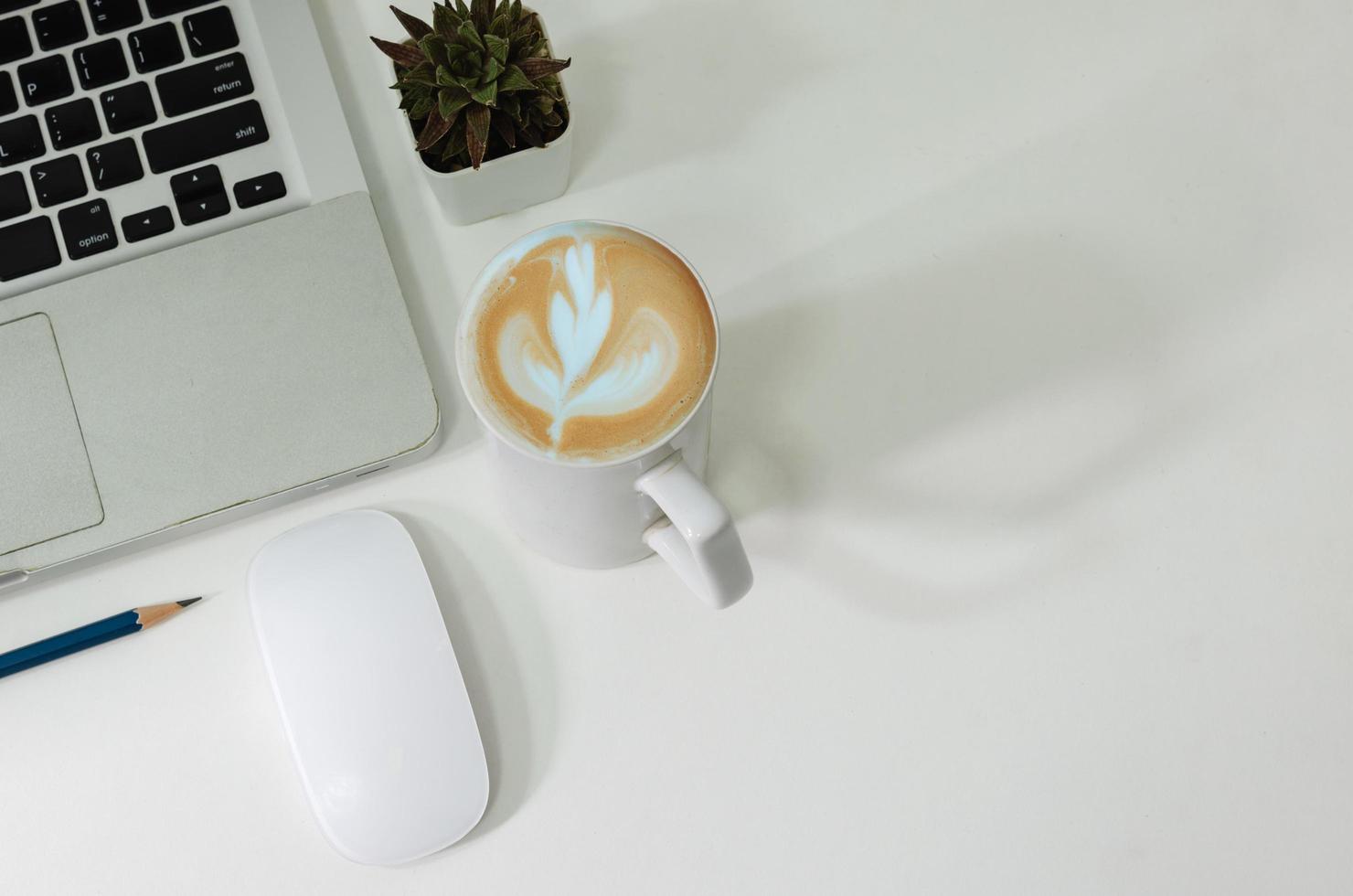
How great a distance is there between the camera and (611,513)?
1.49 ft

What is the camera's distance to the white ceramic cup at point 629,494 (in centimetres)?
40

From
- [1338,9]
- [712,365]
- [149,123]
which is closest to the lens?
[712,365]

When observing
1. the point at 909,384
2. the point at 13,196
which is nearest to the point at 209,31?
the point at 13,196

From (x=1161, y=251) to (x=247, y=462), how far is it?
0.50 m

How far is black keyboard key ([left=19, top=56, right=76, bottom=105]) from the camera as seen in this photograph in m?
0.53

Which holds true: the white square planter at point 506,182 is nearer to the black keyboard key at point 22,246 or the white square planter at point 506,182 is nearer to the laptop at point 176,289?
the laptop at point 176,289

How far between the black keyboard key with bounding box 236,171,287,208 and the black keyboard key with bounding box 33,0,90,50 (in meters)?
0.11

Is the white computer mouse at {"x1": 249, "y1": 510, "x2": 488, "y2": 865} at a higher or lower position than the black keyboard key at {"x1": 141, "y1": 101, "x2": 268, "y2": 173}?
lower

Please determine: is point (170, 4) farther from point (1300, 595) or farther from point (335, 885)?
point (1300, 595)

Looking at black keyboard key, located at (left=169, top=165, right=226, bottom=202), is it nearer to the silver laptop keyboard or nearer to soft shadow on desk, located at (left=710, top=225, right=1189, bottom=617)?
the silver laptop keyboard

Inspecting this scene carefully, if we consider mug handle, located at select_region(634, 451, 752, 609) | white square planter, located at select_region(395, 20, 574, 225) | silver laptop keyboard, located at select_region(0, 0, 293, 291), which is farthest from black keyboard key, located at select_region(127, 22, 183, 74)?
mug handle, located at select_region(634, 451, 752, 609)

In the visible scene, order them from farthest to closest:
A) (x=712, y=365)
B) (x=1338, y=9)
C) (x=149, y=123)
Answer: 1. (x=1338, y=9)
2. (x=149, y=123)
3. (x=712, y=365)

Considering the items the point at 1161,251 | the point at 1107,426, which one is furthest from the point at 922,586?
the point at 1161,251

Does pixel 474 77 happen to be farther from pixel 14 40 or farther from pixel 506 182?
pixel 14 40
